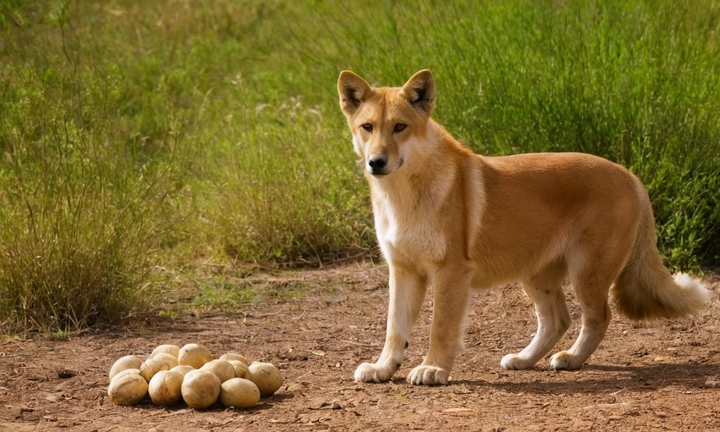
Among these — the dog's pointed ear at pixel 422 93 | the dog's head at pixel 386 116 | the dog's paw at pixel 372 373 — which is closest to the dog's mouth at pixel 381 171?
the dog's head at pixel 386 116

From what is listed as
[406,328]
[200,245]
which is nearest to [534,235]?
[406,328]

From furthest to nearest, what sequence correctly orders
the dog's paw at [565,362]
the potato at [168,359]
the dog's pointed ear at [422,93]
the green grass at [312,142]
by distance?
the green grass at [312,142] < the dog's paw at [565,362] < the dog's pointed ear at [422,93] < the potato at [168,359]

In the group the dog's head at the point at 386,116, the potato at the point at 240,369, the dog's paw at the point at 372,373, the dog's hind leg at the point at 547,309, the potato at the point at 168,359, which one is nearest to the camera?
the potato at the point at 240,369

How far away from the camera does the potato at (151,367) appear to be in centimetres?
502

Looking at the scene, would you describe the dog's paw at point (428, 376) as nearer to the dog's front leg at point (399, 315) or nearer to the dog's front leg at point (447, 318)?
the dog's front leg at point (447, 318)

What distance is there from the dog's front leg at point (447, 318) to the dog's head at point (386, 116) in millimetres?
706

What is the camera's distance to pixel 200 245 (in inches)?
337

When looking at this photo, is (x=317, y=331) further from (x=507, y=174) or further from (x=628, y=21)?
(x=628, y=21)

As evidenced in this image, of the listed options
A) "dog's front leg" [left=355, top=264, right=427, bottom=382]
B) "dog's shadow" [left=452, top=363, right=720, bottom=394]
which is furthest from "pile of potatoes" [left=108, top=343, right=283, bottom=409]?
"dog's shadow" [left=452, top=363, right=720, bottom=394]

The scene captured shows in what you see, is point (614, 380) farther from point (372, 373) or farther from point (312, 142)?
point (312, 142)

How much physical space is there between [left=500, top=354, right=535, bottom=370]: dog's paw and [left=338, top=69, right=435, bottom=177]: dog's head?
1.44 m

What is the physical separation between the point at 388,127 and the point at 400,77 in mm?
3658

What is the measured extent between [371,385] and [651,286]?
1872 mm

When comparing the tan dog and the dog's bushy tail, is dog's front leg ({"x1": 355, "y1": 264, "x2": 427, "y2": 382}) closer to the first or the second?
the tan dog
